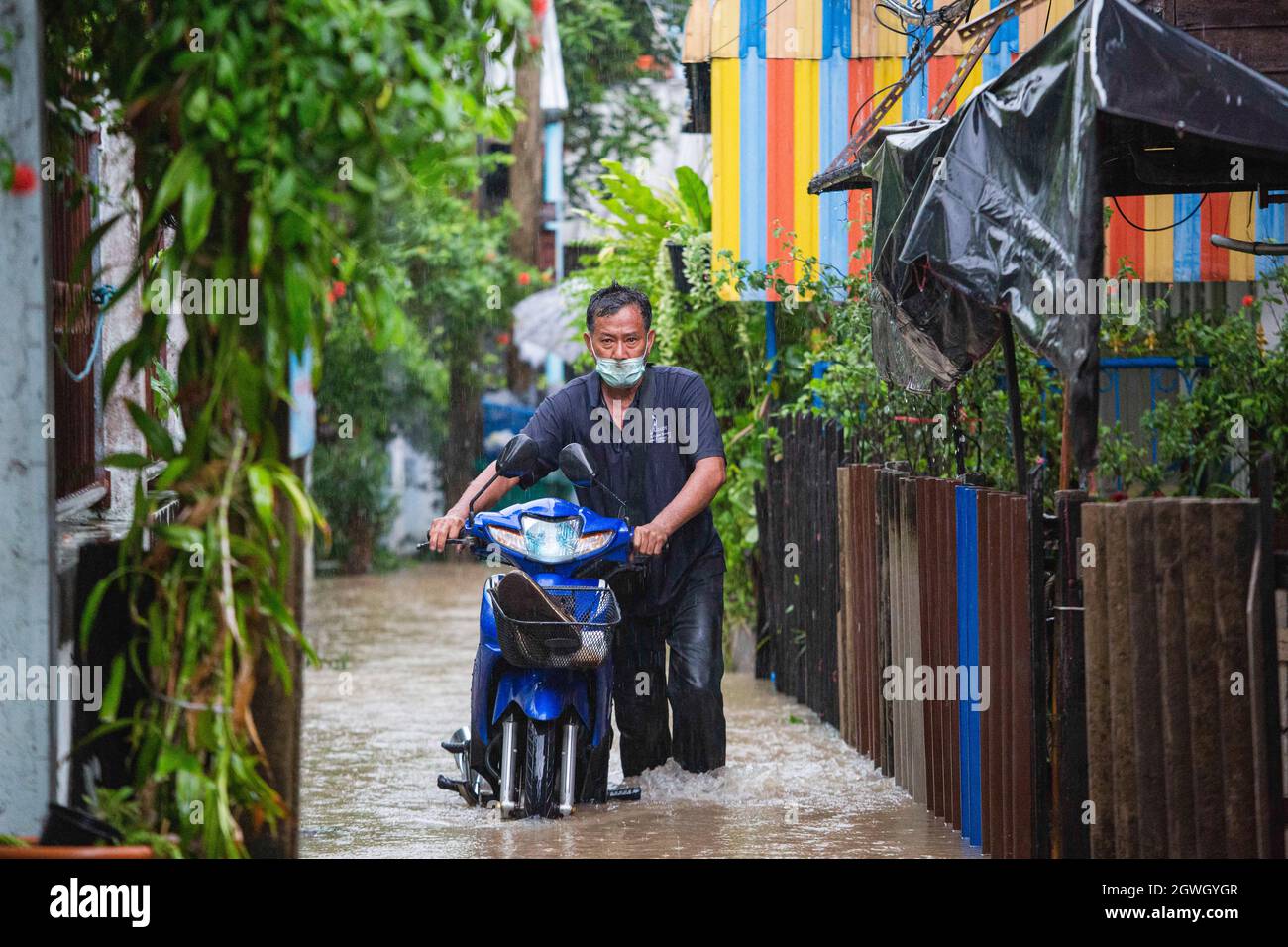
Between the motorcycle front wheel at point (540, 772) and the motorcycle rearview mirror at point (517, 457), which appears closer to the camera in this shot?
the motorcycle rearview mirror at point (517, 457)

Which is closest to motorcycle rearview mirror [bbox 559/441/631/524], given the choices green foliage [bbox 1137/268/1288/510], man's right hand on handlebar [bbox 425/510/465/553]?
man's right hand on handlebar [bbox 425/510/465/553]

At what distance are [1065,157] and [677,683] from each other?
122 inches

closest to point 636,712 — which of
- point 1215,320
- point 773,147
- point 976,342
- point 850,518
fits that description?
point 850,518

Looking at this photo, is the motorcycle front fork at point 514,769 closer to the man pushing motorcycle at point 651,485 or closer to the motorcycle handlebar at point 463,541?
the man pushing motorcycle at point 651,485

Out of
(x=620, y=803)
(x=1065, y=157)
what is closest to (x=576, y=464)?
(x=620, y=803)

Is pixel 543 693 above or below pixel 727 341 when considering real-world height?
below

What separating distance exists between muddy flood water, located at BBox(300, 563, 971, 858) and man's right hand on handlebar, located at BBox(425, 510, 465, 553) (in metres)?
1.20

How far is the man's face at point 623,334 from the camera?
6.67m

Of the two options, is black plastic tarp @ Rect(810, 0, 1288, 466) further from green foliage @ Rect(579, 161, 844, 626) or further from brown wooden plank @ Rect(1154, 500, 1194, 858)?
green foliage @ Rect(579, 161, 844, 626)

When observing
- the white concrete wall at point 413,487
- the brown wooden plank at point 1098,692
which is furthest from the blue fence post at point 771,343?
the white concrete wall at point 413,487

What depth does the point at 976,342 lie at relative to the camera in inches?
233

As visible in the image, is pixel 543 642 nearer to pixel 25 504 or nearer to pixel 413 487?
pixel 25 504

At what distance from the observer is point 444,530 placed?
622 centimetres

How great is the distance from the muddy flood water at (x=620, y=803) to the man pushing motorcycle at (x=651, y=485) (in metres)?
0.44
